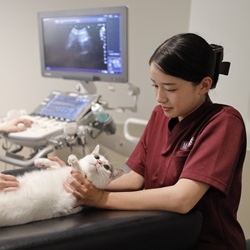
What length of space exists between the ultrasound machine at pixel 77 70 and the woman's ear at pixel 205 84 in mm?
876

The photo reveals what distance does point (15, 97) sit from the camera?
105 inches

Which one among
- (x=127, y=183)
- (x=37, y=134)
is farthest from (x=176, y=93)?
(x=37, y=134)

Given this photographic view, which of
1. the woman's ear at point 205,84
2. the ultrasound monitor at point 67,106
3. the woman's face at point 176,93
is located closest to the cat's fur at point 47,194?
the woman's face at point 176,93

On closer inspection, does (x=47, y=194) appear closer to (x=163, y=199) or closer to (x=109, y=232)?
(x=109, y=232)

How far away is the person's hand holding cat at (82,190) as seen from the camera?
1034 millimetres

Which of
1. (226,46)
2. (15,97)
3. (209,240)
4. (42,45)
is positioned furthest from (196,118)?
(15,97)

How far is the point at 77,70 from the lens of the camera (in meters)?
2.18

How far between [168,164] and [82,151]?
82 cm

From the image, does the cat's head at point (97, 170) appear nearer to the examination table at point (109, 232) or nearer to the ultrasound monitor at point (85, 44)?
the examination table at point (109, 232)

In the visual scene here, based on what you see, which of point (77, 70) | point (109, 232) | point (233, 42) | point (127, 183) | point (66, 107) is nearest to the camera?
point (109, 232)

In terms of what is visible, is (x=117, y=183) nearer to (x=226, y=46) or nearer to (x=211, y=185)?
(x=211, y=185)

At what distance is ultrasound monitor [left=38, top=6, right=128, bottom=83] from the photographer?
198cm

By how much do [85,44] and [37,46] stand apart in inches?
25.8

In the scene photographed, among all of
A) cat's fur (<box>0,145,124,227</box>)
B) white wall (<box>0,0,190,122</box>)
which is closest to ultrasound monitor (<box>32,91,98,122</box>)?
white wall (<box>0,0,190,122</box>)
